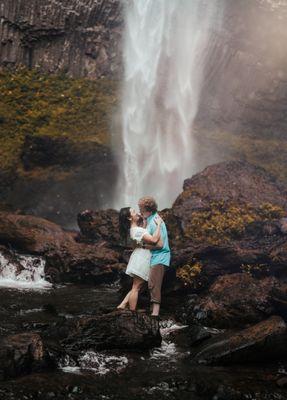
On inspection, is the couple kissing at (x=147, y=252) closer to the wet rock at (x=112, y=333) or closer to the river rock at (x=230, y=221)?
the wet rock at (x=112, y=333)

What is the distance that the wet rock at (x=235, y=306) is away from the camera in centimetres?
976

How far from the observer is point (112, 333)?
8.01 meters

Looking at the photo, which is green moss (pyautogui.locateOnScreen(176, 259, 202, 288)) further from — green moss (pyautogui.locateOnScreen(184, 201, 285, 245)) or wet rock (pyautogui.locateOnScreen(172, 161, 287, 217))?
wet rock (pyautogui.locateOnScreen(172, 161, 287, 217))

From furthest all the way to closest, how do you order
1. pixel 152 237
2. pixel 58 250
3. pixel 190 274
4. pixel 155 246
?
pixel 58 250
pixel 190 274
pixel 155 246
pixel 152 237

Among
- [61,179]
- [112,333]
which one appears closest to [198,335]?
[112,333]

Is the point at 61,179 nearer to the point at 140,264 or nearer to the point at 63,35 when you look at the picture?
the point at 63,35

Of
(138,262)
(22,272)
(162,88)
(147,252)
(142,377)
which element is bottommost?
(142,377)

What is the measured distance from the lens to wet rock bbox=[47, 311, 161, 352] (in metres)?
7.90

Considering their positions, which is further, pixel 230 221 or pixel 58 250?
pixel 230 221

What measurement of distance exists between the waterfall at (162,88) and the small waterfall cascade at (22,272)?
420 inches

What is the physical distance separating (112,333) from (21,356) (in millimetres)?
1728

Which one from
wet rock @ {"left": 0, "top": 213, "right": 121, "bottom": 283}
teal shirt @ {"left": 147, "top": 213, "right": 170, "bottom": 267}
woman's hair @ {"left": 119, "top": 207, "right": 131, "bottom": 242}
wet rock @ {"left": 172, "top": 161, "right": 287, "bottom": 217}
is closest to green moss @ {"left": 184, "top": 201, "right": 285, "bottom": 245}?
wet rock @ {"left": 172, "top": 161, "right": 287, "bottom": 217}

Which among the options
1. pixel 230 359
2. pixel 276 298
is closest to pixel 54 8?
pixel 276 298

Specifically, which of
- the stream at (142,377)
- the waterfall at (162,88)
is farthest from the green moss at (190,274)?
the waterfall at (162,88)
